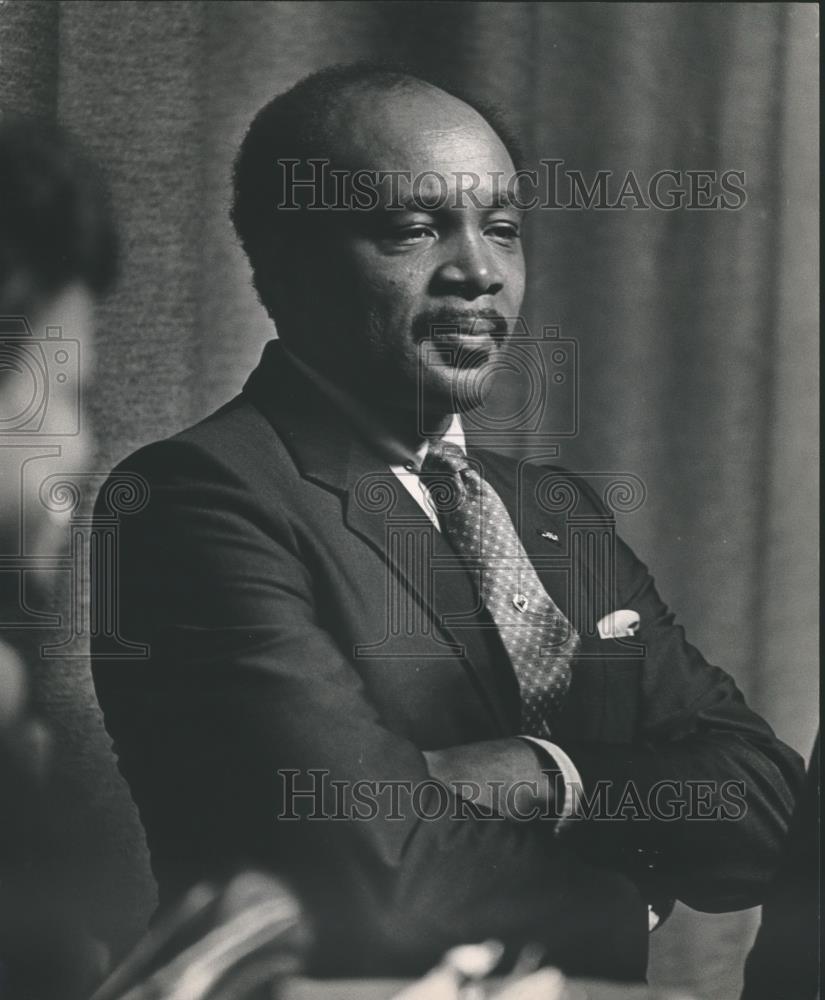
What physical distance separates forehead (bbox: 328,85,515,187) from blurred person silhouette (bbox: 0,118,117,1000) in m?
0.46

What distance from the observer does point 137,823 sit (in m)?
2.52

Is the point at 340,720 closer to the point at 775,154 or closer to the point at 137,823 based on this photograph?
the point at 137,823

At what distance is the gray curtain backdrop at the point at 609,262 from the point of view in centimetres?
254

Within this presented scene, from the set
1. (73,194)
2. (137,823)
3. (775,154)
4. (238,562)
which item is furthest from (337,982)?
(775,154)

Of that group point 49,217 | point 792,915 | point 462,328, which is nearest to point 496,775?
point 792,915

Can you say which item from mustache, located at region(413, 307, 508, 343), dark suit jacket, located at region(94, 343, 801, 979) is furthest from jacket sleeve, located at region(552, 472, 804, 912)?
mustache, located at region(413, 307, 508, 343)

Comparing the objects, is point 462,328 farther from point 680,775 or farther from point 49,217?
point 680,775

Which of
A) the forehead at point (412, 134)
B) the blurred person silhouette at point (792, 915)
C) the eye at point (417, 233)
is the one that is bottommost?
the blurred person silhouette at point (792, 915)

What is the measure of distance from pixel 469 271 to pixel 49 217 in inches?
29.8

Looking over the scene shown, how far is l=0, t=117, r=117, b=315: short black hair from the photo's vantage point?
254 centimetres
